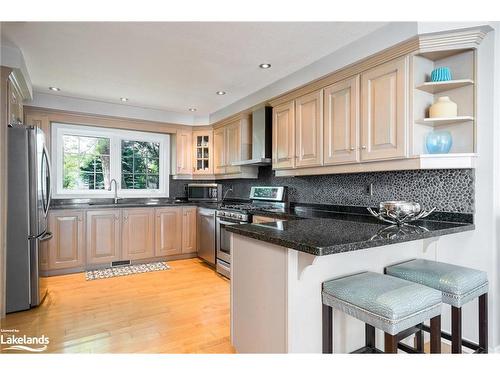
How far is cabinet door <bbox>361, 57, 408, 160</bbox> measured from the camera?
6.95 ft

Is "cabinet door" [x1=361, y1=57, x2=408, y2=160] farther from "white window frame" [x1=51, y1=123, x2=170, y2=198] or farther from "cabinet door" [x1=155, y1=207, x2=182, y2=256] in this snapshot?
"white window frame" [x1=51, y1=123, x2=170, y2=198]

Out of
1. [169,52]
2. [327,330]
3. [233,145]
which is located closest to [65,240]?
[233,145]

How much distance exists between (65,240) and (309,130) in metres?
3.30

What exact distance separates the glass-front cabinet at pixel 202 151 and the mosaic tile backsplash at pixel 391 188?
137 centimetres

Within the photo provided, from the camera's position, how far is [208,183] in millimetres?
5230

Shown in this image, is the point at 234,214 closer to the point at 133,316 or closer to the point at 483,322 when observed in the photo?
the point at 133,316

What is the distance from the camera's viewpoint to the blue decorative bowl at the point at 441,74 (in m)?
2.01

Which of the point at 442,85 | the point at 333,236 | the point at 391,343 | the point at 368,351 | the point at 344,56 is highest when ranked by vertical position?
the point at 344,56

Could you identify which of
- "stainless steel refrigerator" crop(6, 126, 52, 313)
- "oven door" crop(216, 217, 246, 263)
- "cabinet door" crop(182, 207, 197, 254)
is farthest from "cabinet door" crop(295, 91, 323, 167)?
"stainless steel refrigerator" crop(6, 126, 52, 313)

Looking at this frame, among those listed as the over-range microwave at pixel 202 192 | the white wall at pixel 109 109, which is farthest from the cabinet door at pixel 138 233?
the white wall at pixel 109 109

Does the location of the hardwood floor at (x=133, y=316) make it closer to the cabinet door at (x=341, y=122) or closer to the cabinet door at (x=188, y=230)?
the cabinet door at (x=188, y=230)

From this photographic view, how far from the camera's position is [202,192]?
16.3 ft
